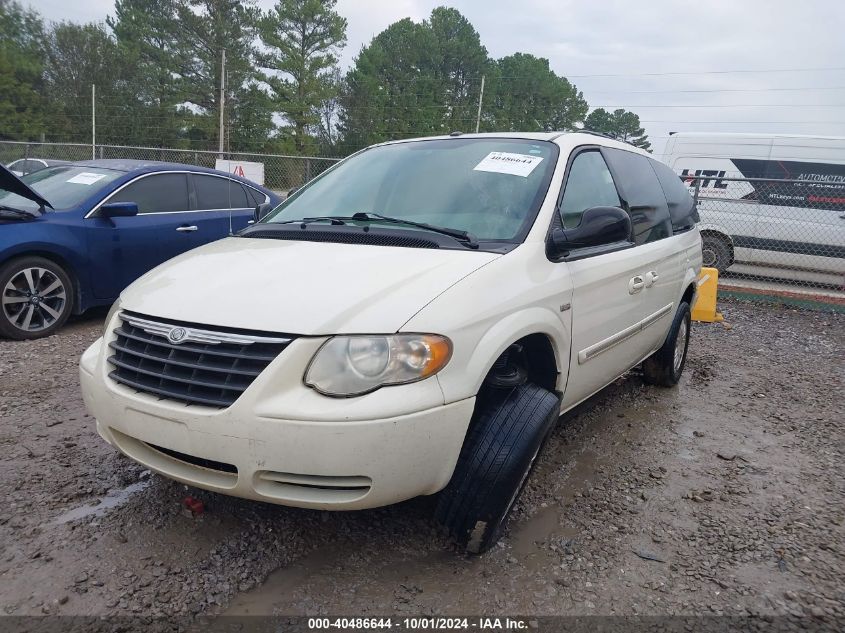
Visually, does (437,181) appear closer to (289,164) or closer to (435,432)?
(435,432)

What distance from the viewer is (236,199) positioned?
6598 millimetres

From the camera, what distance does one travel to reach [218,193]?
646 cm

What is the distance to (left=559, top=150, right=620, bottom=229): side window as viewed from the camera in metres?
3.00

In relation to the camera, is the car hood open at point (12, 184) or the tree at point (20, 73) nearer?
the car hood open at point (12, 184)

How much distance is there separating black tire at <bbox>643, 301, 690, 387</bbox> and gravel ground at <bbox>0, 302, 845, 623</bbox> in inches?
30.5

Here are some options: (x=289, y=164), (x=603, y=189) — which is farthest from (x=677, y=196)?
(x=289, y=164)

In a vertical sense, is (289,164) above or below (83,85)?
below

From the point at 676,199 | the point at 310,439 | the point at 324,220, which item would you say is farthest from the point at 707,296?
the point at 310,439

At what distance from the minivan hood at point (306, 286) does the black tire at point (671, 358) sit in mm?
2581

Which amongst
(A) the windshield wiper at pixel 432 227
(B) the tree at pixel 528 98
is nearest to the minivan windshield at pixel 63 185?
(A) the windshield wiper at pixel 432 227

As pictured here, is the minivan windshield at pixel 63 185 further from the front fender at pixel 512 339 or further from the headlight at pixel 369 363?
the front fender at pixel 512 339

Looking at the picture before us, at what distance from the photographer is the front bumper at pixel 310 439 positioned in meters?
1.95

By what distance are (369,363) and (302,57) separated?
4613 centimetres

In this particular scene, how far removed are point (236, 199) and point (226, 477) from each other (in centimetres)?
502
